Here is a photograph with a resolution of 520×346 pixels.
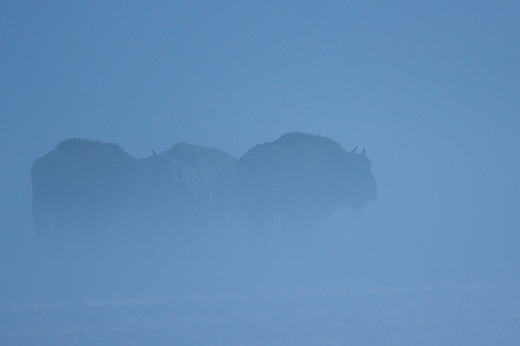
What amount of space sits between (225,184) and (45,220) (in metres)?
2.72

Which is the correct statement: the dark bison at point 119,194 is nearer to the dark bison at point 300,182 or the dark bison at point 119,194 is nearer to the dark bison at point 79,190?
the dark bison at point 79,190

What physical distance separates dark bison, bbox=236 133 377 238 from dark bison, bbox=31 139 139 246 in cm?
175

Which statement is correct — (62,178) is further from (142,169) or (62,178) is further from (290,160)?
(290,160)

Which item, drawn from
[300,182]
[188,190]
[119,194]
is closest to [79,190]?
[119,194]

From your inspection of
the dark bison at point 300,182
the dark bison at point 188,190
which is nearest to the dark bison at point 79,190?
the dark bison at point 188,190

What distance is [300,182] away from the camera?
7.68 metres

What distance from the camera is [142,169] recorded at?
6984mm

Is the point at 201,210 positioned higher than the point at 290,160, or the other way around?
the point at 290,160

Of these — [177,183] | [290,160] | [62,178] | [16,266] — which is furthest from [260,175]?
[16,266]

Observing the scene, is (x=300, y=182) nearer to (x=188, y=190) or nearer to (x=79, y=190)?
(x=188, y=190)

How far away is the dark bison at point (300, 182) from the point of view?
7395 mm

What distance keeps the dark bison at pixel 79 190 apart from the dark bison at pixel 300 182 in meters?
1.75

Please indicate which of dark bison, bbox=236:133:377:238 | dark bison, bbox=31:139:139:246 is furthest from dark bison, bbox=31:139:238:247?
dark bison, bbox=236:133:377:238

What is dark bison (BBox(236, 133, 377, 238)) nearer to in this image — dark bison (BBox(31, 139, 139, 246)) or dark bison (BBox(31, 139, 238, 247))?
dark bison (BBox(31, 139, 238, 247))
